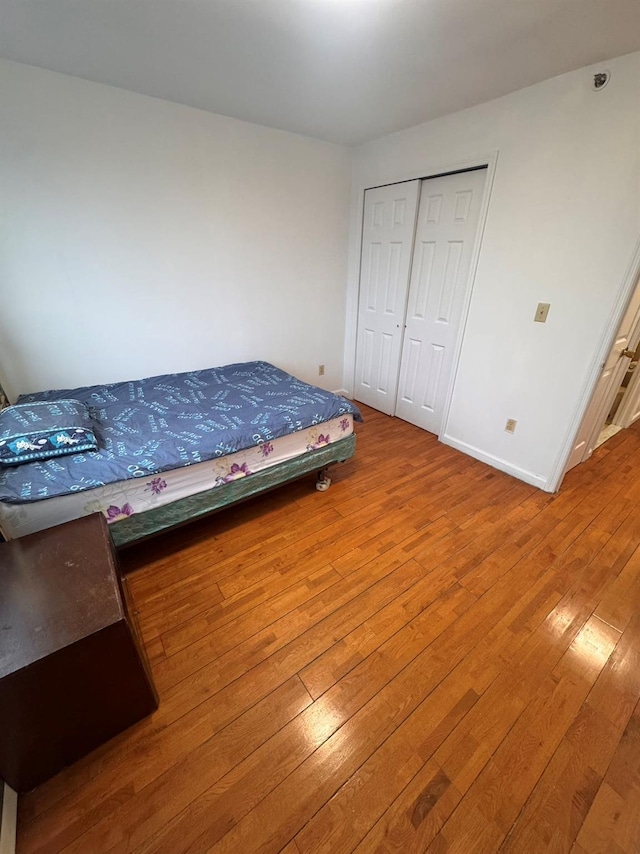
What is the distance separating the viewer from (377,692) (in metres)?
1.21

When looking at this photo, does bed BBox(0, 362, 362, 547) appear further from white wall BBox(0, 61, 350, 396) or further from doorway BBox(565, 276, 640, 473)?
doorway BBox(565, 276, 640, 473)

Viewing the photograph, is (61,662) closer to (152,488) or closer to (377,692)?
(152,488)

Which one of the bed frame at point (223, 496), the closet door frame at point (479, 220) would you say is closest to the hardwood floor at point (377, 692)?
the bed frame at point (223, 496)

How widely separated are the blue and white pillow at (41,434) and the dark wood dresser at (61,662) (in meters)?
0.49

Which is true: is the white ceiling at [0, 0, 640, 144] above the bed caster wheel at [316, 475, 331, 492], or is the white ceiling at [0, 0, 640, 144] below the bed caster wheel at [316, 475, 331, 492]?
above

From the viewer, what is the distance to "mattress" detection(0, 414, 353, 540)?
4.38 ft

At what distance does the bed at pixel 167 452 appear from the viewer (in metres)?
1.39

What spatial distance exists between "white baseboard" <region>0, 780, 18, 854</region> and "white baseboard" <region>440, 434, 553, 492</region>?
2.79 m

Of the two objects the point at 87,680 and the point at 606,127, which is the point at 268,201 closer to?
the point at 606,127

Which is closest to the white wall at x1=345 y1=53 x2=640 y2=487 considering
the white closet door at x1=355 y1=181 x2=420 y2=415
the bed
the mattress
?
the white closet door at x1=355 y1=181 x2=420 y2=415

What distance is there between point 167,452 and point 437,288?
2.34m

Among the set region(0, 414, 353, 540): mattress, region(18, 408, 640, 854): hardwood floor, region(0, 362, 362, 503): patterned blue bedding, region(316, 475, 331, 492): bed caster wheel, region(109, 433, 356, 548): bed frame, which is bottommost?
region(18, 408, 640, 854): hardwood floor

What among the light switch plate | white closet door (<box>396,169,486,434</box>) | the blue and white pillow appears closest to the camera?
the blue and white pillow

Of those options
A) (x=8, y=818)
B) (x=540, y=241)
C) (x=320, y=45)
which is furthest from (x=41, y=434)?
(x=540, y=241)
